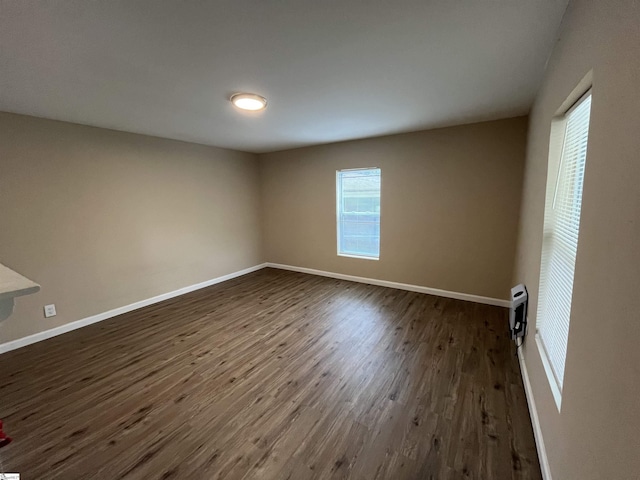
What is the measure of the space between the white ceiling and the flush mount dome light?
10 cm

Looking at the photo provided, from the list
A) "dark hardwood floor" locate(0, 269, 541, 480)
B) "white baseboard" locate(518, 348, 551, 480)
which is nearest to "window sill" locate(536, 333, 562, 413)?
"white baseboard" locate(518, 348, 551, 480)

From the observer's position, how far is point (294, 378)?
2244 millimetres

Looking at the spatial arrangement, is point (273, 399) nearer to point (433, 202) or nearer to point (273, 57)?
point (273, 57)

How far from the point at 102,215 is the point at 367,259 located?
380 cm

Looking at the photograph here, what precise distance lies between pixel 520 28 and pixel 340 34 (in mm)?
1015

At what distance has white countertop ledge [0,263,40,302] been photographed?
2.62 feet

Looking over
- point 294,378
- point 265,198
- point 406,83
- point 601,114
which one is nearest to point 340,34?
point 406,83

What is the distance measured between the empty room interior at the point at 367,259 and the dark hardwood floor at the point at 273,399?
0.06 feet

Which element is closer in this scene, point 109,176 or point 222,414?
point 222,414

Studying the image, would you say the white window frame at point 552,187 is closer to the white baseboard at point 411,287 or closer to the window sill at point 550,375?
the window sill at point 550,375

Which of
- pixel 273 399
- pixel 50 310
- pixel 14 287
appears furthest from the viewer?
pixel 50 310

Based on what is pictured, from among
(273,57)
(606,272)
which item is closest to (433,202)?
(273,57)

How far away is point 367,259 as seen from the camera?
460 centimetres

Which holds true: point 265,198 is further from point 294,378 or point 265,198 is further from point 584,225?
point 584,225
